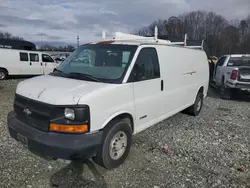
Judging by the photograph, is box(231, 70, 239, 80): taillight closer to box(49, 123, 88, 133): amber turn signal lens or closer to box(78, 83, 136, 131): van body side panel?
box(78, 83, 136, 131): van body side panel

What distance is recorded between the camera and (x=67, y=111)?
9.52 feet

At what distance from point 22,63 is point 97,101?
13.3 m

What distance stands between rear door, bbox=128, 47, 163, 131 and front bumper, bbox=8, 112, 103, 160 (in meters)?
1.03

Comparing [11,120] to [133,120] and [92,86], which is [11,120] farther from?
[133,120]

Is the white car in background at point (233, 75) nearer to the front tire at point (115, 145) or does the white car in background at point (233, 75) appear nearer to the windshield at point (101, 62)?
the windshield at point (101, 62)

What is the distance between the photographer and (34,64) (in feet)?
49.9

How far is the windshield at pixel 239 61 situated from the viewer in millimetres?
10047

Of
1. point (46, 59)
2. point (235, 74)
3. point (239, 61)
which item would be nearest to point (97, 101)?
point (235, 74)

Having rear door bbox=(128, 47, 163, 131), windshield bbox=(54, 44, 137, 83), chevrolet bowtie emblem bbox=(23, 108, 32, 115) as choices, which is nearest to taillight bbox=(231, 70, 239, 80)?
rear door bbox=(128, 47, 163, 131)

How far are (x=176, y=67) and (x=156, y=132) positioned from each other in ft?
5.03

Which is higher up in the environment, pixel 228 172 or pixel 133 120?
pixel 133 120

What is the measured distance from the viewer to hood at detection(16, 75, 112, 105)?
291 cm

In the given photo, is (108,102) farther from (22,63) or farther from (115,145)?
(22,63)

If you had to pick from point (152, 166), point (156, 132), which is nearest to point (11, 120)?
point (152, 166)
